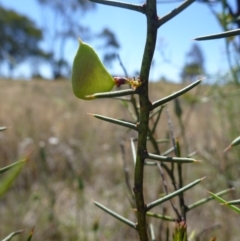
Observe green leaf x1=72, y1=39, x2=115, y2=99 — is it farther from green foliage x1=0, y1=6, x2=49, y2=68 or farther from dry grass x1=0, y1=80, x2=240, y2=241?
green foliage x1=0, y1=6, x2=49, y2=68

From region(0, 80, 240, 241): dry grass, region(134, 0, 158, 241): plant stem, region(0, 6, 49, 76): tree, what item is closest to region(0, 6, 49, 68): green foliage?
region(0, 6, 49, 76): tree

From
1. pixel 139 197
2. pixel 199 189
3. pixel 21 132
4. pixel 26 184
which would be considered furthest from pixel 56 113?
pixel 139 197

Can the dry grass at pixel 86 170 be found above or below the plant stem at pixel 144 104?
below

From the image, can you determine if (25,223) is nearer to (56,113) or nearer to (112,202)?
(112,202)

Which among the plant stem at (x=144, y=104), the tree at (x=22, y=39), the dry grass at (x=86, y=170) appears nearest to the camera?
the plant stem at (x=144, y=104)

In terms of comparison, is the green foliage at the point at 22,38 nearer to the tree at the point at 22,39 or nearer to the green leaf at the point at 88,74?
the tree at the point at 22,39

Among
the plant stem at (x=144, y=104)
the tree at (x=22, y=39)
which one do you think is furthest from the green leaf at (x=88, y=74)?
the tree at (x=22, y=39)

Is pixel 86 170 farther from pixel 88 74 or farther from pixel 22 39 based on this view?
pixel 22 39
